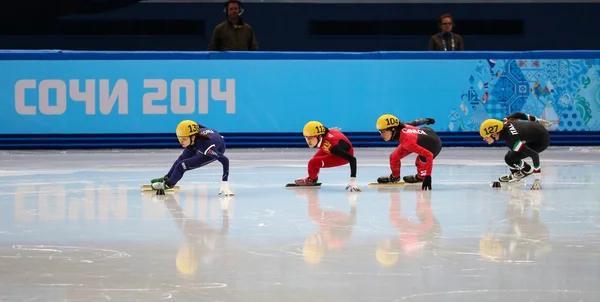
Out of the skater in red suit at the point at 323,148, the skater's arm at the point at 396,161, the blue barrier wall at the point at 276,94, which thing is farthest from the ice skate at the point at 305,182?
the blue barrier wall at the point at 276,94

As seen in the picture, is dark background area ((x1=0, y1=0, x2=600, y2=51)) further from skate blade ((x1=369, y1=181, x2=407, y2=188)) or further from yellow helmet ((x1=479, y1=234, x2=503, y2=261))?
yellow helmet ((x1=479, y1=234, x2=503, y2=261))

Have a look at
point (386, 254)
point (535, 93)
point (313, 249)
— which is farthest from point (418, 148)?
point (535, 93)

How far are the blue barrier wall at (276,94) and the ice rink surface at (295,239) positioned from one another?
4.32 metres

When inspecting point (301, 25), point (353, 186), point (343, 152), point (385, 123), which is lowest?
point (353, 186)

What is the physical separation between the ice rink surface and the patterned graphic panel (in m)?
4.49

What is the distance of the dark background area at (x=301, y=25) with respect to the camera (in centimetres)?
2231

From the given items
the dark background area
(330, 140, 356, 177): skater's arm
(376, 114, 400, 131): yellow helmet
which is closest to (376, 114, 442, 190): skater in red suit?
(376, 114, 400, 131): yellow helmet

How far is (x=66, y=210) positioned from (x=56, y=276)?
343cm

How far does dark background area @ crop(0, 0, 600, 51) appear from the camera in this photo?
22.3 m

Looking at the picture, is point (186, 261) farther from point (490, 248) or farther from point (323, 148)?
point (323, 148)

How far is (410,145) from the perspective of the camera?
39.7 feet

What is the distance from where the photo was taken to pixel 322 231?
8195 millimetres

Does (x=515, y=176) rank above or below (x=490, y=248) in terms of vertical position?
above

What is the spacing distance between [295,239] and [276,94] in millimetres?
10415
